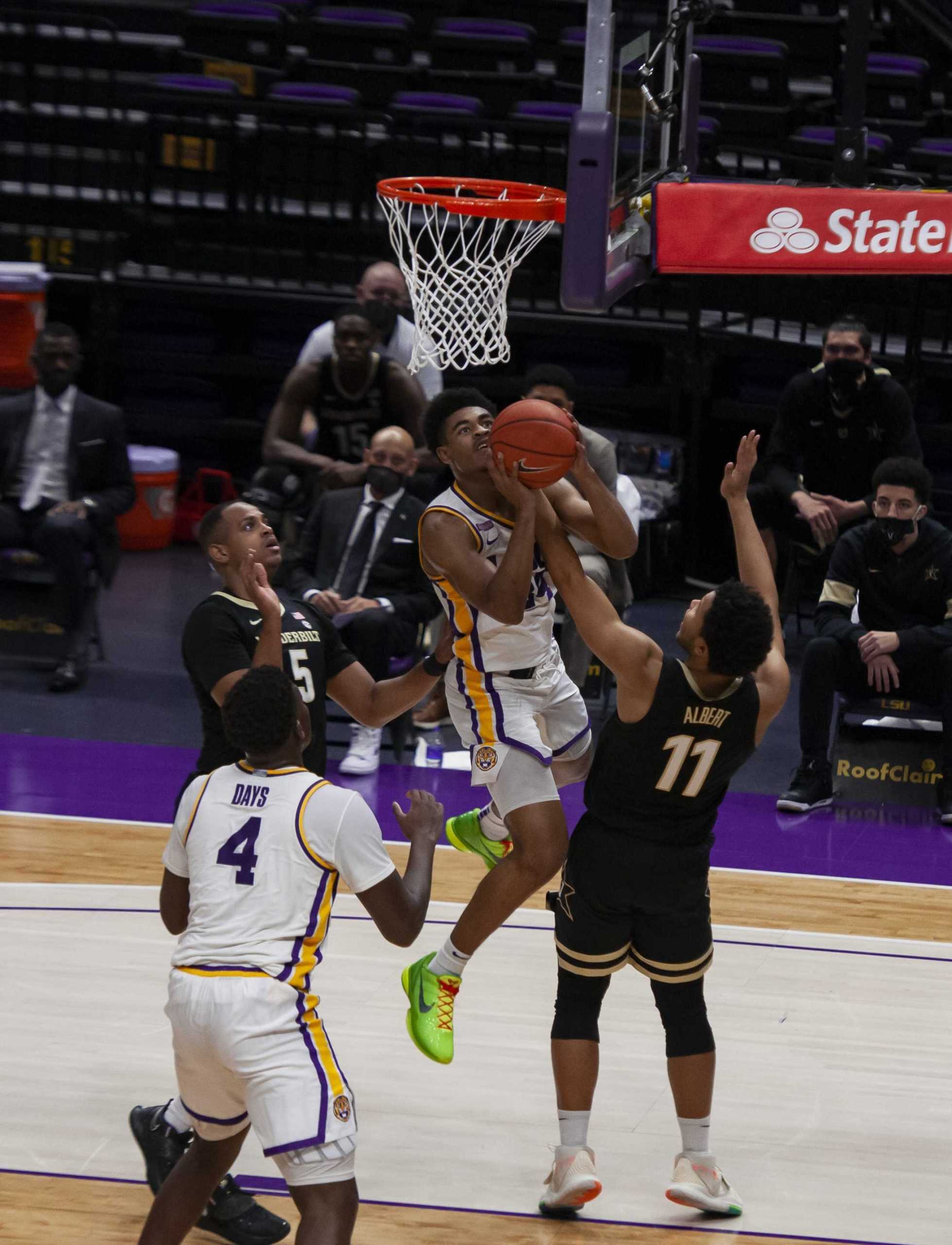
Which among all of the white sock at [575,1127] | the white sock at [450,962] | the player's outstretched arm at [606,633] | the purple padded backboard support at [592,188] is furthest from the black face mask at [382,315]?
the white sock at [575,1127]

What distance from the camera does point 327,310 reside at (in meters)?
11.8

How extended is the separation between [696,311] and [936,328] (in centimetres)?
174

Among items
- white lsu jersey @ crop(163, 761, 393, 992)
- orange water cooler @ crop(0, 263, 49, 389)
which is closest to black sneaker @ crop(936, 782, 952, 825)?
white lsu jersey @ crop(163, 761, 393, 992)

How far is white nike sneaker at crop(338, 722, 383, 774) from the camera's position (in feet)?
25.3

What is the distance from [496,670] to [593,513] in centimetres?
51

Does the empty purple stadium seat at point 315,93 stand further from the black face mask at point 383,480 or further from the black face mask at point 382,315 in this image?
the black face mask at point 383,480

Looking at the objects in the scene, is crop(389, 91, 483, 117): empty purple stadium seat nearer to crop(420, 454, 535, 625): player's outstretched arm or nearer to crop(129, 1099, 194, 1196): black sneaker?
crop(420, 454, 535, 625): player's outstretched arm

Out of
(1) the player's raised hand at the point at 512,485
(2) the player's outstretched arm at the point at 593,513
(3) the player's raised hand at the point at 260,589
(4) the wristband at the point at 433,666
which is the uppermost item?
(1) the player's raised hand at the point at 512,485

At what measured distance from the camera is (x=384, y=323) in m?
8.70

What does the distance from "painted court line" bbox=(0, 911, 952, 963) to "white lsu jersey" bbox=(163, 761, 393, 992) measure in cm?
247

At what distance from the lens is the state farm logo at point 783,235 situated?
6137 mm

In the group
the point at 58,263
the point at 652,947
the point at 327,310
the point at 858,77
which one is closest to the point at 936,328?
the point at 858,77

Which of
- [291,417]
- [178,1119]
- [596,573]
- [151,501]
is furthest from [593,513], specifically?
[151,501]

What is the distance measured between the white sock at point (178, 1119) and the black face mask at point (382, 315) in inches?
201
